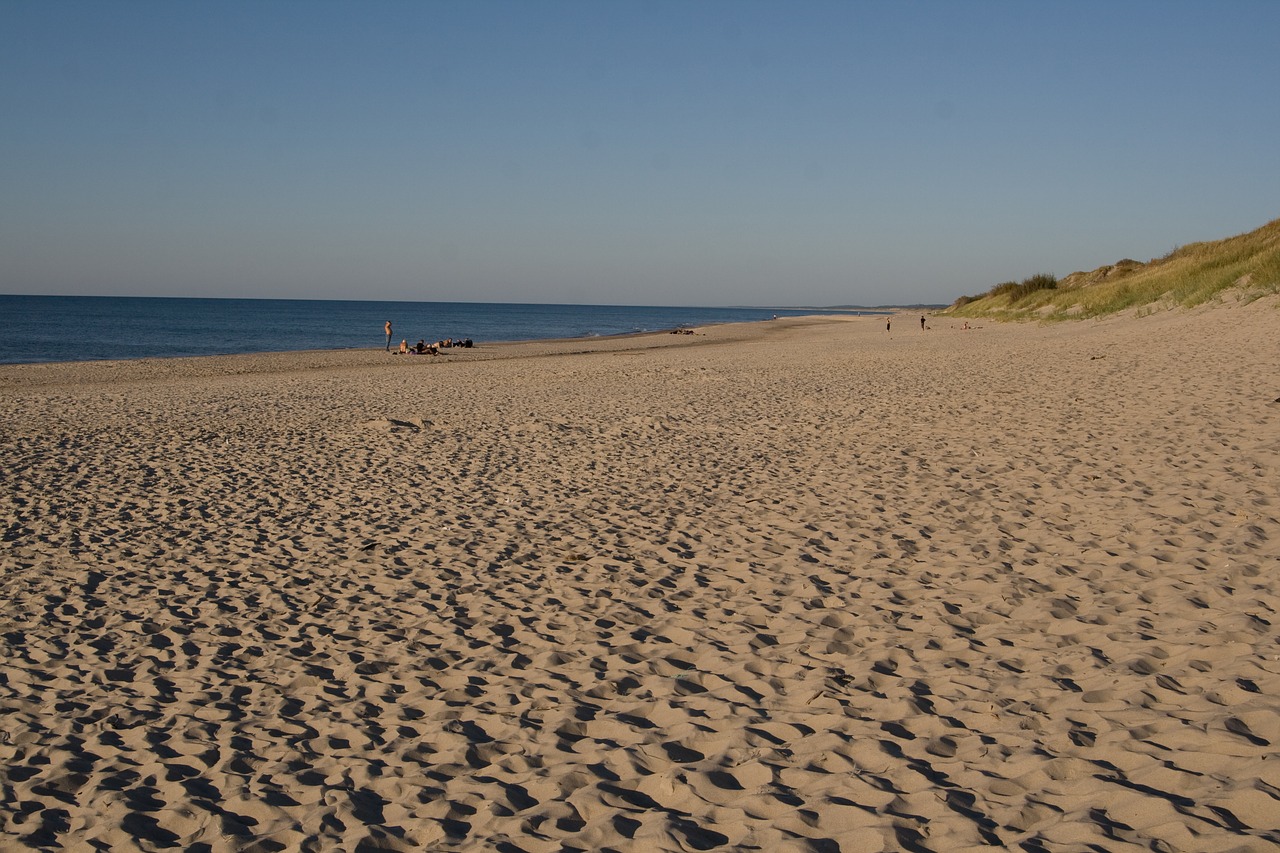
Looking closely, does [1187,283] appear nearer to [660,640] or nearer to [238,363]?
[660,640]

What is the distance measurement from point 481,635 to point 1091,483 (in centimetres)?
626

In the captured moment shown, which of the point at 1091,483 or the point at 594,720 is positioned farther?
the point at 1091,483

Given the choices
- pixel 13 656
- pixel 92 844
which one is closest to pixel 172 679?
pixel 13 656

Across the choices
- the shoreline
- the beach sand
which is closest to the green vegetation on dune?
the beach sand

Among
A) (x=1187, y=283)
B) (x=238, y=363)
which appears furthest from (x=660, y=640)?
(x=238, y=363)

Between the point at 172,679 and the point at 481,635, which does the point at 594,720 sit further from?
the point at 172,679

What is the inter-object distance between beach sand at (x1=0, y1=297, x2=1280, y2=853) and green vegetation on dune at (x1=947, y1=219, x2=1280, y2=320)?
47.3 ft

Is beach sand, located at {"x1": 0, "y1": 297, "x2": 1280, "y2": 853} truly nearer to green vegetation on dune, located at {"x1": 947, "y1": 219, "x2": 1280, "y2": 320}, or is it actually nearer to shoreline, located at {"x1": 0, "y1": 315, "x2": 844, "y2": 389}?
green vegetation on dune, located at {"x1": 947, "y1": 219, "x2": 1280, "y2": 320}

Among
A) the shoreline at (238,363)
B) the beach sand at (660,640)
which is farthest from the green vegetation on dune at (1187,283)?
the shoreline at (238,363)

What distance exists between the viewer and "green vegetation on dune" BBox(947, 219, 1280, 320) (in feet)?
81.5

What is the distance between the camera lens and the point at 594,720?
480 cm

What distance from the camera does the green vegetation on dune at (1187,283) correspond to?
24.8 meters

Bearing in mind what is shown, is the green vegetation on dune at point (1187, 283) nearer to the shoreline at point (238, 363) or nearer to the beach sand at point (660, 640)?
the beach sand at point (660, 640)

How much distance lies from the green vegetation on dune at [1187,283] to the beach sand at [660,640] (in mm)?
14409
